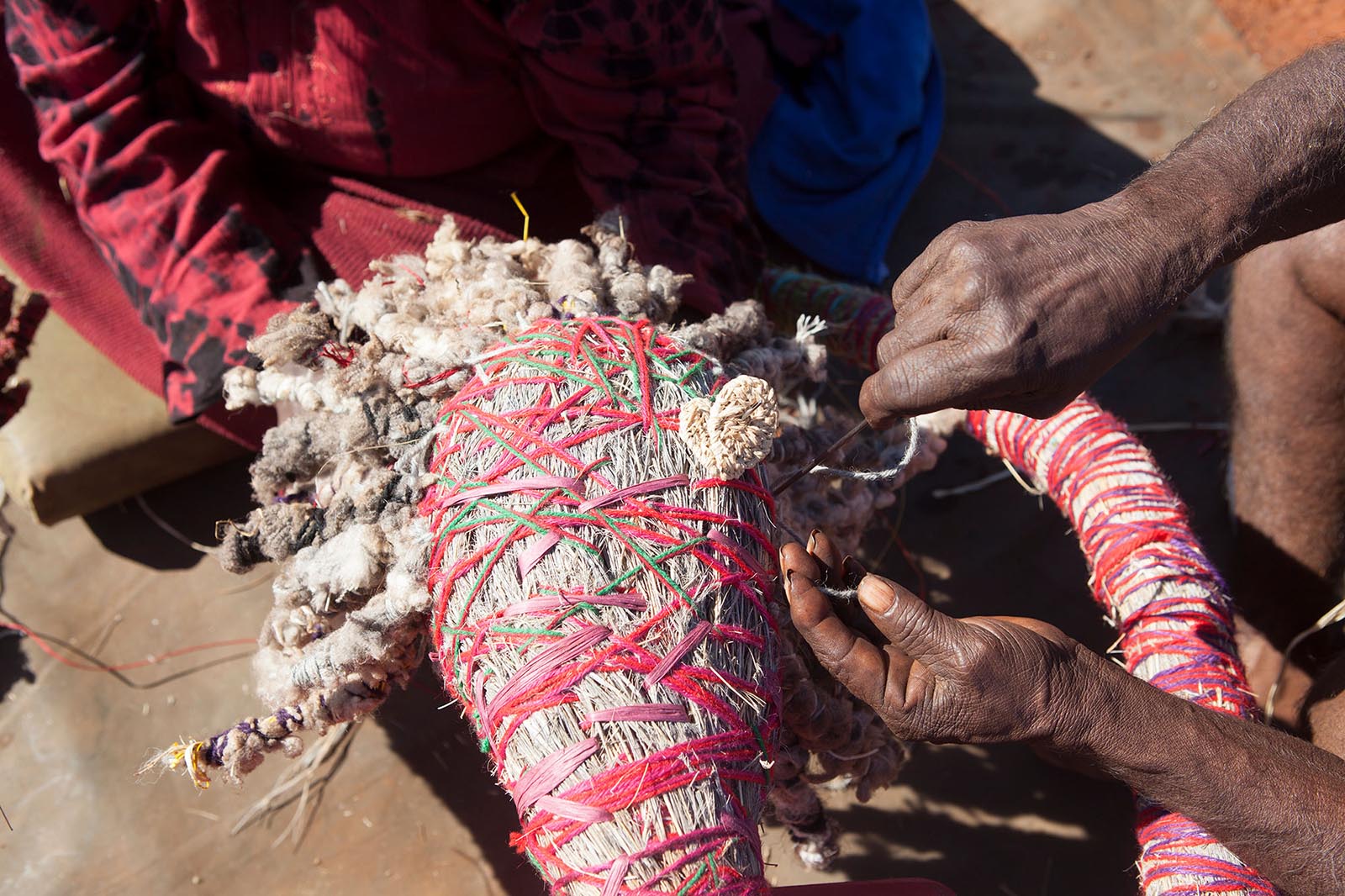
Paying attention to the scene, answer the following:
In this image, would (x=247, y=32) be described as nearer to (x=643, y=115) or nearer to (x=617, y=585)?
(x=643, y=115)

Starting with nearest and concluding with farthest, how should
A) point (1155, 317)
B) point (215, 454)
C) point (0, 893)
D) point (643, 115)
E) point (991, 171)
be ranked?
point (1155, 317) → point (643, 115) → point (0, 893) → point (215, 454) → point (991, 171)

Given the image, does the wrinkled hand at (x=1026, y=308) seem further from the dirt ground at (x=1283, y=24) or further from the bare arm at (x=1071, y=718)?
the dirt ground at (x=1283, y=24)

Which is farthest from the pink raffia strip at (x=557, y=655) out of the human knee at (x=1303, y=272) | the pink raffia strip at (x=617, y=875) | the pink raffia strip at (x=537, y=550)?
the human knee at (x=1303, y=272)

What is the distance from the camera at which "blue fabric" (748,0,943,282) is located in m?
3.01

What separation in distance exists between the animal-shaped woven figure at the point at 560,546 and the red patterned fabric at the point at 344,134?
36 cm

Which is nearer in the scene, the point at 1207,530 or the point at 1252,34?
the point at 1207,530

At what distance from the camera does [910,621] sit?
50.1 inches

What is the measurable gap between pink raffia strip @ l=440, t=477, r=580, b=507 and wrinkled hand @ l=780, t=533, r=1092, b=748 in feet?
1.19

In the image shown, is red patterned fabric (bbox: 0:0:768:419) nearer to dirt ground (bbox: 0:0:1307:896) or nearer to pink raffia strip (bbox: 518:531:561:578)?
pink raffia strip (bbox: 518:531:561:578)

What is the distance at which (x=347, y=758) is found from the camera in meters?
2.53

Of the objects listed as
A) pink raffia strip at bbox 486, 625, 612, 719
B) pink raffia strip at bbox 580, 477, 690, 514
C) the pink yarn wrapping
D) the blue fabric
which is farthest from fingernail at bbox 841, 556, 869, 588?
the blue fabric

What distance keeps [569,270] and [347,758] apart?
1767 millimetres

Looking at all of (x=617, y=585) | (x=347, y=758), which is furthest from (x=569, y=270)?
(x=347, y=758)

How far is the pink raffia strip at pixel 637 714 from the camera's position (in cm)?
111
